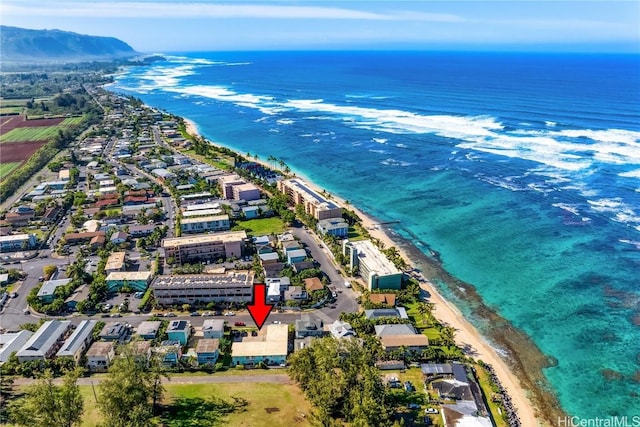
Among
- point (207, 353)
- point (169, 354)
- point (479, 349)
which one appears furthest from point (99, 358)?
point (479, 349)

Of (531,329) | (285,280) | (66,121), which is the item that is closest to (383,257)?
(285,280)

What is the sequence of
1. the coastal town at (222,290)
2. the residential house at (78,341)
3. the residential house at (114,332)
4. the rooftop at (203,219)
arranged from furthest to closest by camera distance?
the rooftop at (203,219), the residential house at (114,332), the residential house at (78,341), the coastal town at (222,290)

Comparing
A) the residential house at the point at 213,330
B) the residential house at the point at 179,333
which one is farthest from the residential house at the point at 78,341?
the residential house at the point at 213,330

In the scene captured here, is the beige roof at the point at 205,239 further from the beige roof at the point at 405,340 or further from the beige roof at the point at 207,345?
the beige roof at the point at 405,340

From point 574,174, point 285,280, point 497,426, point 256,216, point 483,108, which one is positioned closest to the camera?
point 497,426

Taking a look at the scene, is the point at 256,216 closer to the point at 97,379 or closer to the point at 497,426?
the point at 97,379

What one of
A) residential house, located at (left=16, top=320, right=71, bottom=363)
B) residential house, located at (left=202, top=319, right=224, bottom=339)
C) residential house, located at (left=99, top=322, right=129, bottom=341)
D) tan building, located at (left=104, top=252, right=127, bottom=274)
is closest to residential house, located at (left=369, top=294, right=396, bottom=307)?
residential house, located at (left=202, top=319, right=224, bottom=339)
